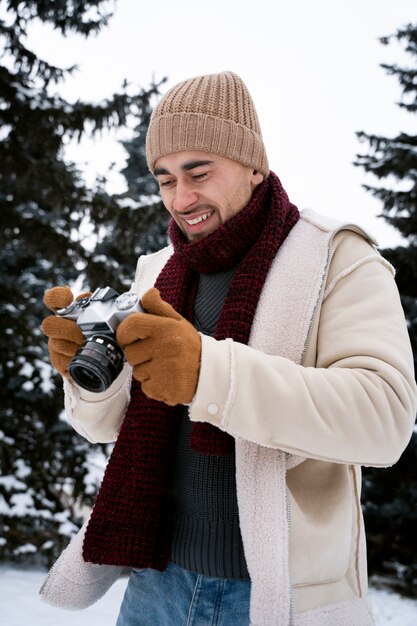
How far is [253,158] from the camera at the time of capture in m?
1.79

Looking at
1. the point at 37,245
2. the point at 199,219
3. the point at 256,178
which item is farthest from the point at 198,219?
the point at 37,245

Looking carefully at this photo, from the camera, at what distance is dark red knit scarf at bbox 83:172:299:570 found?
1.56 metres

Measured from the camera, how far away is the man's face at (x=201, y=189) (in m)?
1.67

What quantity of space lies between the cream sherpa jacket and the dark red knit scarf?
0.06 meters

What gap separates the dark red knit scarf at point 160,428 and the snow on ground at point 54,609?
151 inches

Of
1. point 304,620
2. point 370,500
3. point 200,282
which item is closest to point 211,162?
point 200,282

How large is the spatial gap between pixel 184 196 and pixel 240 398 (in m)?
0.73

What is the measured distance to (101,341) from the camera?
1311 millimetres

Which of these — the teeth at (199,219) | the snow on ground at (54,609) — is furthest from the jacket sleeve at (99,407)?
the snow on ground at (54,609)

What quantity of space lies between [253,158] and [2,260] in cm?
850

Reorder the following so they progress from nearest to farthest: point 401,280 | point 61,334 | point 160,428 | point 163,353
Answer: point 163,353, point 61,334, point 160,428, point 401,280

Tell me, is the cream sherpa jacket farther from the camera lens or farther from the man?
the camera lens

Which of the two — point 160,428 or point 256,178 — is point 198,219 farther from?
point 160,428

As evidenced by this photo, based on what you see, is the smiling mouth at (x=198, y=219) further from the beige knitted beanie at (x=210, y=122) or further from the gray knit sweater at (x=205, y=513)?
the gray knit sweater at (x=205, y=513)
